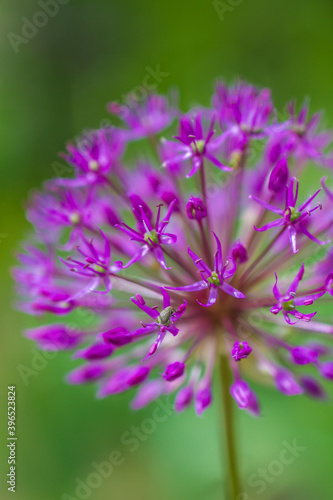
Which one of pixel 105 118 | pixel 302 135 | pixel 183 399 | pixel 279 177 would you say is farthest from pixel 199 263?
pixel 105 118

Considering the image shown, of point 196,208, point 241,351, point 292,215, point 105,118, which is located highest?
point 105,118

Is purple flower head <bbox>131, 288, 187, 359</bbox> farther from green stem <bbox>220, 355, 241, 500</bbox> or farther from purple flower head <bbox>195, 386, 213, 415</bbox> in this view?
green stem <bbox>220, 355, 241, 500</bbox>

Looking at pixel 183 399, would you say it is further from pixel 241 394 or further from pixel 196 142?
pixel 196 142

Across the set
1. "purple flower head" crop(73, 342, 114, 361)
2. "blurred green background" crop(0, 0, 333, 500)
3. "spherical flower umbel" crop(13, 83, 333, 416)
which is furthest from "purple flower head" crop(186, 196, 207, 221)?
"blurred green background" crop(0, 0, 333, 500)

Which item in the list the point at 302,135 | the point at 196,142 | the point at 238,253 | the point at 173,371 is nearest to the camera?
the point at 173,371

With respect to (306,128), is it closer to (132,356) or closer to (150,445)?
(132,356)

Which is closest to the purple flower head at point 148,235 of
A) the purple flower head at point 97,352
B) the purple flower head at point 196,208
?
the purple flower head at point 196,208

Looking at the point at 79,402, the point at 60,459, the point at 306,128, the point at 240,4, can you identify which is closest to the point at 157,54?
the point at 240,4
